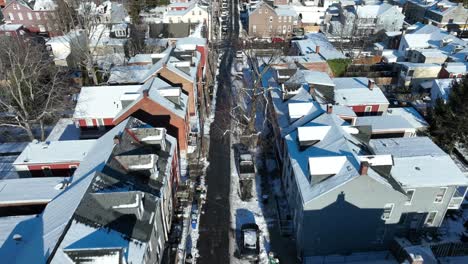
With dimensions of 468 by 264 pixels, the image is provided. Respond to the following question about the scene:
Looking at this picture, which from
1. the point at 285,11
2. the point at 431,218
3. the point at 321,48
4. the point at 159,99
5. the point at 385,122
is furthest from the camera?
the point at 285,11

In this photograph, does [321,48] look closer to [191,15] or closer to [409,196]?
[191,15]

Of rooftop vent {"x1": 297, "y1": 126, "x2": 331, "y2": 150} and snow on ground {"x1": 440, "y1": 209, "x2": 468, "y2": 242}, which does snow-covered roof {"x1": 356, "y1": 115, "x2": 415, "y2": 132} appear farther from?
snow on ground {"x1": 440, "y1": 209, "x2": 468, "y2": 242}

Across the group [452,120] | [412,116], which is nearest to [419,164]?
[452,120]

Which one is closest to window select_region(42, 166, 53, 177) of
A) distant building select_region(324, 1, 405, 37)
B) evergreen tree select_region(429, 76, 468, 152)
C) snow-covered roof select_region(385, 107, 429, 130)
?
snow-covered roof select_region(385, 107, 429, 130)

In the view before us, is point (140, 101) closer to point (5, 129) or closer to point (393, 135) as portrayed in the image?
point (5, 129)

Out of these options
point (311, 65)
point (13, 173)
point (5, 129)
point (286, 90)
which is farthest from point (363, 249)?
point (5, 129)

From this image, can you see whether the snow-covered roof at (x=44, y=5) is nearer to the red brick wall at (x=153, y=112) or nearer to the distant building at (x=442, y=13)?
the red brick wall at (x=153, y=112)

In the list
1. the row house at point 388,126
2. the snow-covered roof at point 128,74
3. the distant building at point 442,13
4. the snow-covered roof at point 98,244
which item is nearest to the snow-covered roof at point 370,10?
the distant building at point 442,13
